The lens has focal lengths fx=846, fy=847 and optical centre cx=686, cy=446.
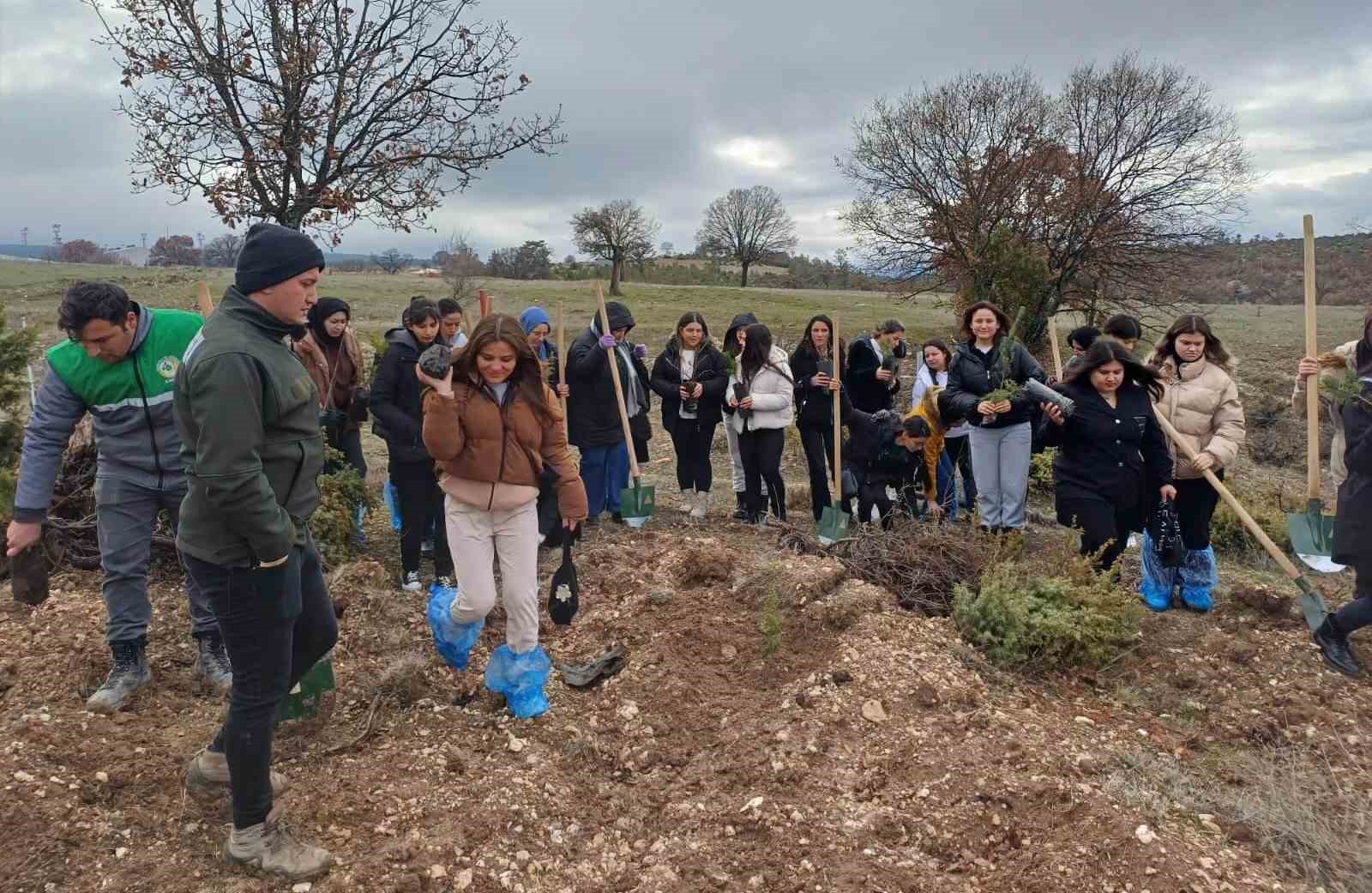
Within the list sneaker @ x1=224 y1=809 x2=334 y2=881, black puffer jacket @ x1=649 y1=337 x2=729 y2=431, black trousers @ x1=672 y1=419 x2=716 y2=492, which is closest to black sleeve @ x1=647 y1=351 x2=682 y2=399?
black puffer jacket @ x1=649 y1=337 x2=729 y2=431

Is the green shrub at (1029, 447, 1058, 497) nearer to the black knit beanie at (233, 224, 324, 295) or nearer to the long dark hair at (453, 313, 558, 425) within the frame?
the long dark hair at (453, 313, 558, 425)

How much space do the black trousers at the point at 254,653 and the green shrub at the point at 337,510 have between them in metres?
2.88

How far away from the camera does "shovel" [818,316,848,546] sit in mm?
6227

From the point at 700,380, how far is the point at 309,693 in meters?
4.17

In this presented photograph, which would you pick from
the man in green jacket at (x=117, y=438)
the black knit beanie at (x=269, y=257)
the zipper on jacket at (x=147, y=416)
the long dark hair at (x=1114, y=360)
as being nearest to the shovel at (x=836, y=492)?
the long dark hair at (x=1114, y=360)

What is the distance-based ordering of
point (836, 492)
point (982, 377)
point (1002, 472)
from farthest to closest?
point (836, 492) < point (1002, 472) < point (982, 377)

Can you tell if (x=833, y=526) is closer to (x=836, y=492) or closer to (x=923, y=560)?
(x=836, y=492)

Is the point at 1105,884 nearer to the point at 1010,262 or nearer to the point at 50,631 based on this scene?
the point at 50,631

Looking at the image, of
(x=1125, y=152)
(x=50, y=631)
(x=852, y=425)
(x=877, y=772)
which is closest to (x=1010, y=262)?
(x=1125, y=152)

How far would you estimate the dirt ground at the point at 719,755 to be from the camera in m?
2.87

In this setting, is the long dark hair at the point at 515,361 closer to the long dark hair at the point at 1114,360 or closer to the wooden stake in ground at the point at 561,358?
the wooden stake in ground at the point at 561,358

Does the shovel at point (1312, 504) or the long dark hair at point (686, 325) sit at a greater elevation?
the long dark hair at point (686, 325)

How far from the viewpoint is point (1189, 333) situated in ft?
16.8

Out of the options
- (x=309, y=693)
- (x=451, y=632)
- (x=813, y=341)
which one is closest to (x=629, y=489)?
(x=813, y=341)
